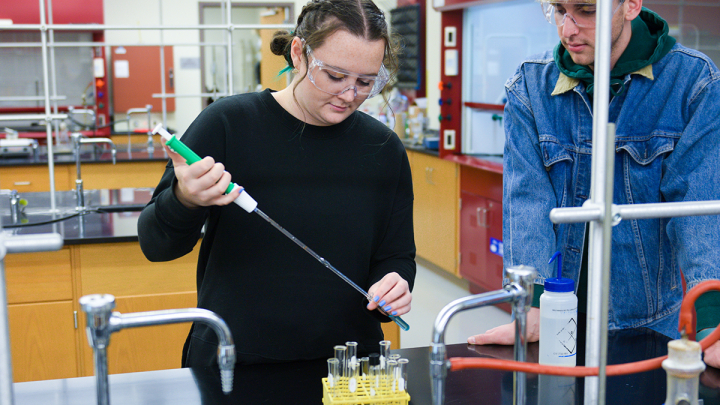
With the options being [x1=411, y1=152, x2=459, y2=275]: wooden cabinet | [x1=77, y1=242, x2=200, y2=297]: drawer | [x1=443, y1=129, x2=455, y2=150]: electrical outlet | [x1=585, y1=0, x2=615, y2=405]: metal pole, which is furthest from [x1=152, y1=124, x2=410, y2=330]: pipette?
[x1=443, y1=129, x2=455, y2=150]: electrical outlet

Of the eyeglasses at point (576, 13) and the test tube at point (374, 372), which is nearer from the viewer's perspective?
the test tube at point (374, 372)

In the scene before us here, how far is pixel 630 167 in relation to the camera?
4.78 feet

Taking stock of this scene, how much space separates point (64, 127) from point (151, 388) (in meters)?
5.48

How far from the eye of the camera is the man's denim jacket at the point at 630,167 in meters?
1.41

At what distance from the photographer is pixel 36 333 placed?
2.64 metres

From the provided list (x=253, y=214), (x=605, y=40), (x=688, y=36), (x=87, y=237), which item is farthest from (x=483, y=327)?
(x=605, y=40)

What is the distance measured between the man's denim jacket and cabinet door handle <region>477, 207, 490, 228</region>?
276 cm

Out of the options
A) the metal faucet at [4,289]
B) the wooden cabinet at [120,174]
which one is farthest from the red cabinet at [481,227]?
the metal faucet at [4,289]

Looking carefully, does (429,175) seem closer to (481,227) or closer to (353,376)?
(481,227)

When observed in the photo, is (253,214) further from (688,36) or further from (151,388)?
(688,36)

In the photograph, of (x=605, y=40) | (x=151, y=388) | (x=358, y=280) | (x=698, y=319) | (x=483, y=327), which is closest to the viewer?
(x=605, y=40)

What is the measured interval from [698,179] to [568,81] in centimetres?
35

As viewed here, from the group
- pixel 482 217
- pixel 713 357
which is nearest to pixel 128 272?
pixel 713 357

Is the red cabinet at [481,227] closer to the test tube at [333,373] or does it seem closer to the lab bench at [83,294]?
the lab bench at [83,294]
